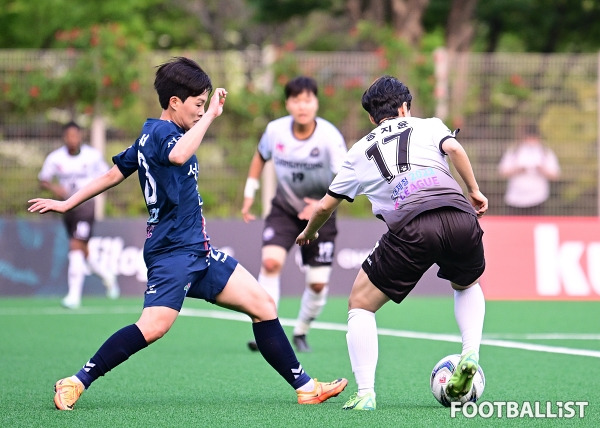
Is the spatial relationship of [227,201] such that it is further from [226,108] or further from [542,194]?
[542,194]

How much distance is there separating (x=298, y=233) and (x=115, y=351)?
376cm

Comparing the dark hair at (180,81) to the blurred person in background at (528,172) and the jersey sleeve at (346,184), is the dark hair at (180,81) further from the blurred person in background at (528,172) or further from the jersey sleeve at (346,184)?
the blurred person in background at (528,172)

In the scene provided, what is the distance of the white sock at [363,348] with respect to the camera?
6383 mm

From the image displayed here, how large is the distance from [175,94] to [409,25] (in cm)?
1810

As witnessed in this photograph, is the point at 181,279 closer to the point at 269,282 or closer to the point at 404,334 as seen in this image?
the point at 269,282

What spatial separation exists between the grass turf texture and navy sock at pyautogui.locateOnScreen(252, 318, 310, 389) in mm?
182

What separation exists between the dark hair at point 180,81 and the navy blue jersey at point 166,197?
0.18m

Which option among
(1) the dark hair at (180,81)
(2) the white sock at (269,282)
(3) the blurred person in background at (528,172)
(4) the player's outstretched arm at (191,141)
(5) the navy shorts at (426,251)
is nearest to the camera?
(4) the player's outstretched arm at (191,141)

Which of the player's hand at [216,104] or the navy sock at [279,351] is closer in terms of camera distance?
the player's hand at [216,104]

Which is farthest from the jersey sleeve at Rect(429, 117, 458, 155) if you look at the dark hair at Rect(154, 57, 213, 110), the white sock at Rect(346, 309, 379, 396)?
the dark hair at Rect(154, 57, 213, 110)

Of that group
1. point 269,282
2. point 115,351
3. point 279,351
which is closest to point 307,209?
point 269,282

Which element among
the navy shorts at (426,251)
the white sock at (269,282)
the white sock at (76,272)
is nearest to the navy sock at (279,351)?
the navy shorts at (426,251)

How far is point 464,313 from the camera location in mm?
6527

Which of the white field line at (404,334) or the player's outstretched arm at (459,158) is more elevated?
the player's outstretched arm at (459,158)
